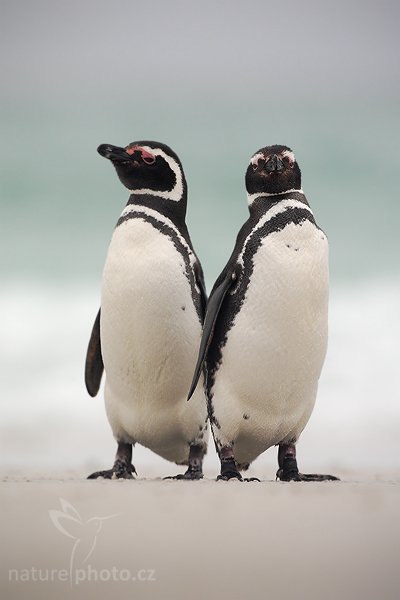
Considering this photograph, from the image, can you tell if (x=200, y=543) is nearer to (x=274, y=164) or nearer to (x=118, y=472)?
(x=118, y=472)

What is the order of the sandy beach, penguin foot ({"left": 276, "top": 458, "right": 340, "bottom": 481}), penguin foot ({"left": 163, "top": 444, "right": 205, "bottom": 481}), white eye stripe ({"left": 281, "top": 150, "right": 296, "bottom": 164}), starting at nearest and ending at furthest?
1. the sandy beach
2. penguin foot ({"left": 276, "top": 458, "right": 340, "bottom": 481})
3. white eye stripe ({"left": 281, "top": 150, "right": 296, "bottom": 164})
4. penguin foot ({"left": 163, "top": 444, "right": 205, "bottom": 481})

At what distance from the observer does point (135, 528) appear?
3.85 meters

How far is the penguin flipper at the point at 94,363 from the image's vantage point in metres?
5.76

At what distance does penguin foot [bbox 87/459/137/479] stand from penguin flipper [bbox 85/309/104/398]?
594mm

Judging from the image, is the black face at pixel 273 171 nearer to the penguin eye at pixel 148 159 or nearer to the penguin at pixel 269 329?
the penguin at pixel 269 329

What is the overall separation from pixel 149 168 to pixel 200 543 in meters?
2.18

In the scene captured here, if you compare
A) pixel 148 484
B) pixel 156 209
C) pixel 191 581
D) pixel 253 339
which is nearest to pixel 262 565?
pixel 191 581

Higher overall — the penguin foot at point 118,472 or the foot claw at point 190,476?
the penguin foot at point 118,472

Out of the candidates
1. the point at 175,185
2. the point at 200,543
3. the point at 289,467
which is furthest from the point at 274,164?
the point at 200,543

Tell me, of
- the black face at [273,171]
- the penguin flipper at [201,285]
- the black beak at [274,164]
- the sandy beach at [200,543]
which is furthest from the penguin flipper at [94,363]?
the sandy beach at [200,543]

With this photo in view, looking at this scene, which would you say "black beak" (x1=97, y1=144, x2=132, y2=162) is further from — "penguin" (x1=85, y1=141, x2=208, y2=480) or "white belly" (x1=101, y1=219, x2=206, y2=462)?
"white belly" (x1=101, y1=219, x2=206, y2=462)

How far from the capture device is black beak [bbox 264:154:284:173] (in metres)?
4.95

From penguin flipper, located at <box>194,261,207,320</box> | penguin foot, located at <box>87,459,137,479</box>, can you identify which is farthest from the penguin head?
penguin foot, located at <box>87,459,137,479</box>

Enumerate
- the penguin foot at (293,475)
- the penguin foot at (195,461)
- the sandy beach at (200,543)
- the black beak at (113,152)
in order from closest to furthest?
the sandy beach at (200,543) → the penguin foot at (293,475) → the penguin foot at (195,461) → the black beak at (113,152)
